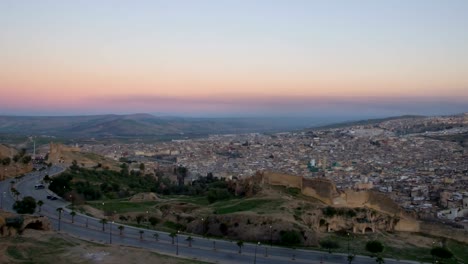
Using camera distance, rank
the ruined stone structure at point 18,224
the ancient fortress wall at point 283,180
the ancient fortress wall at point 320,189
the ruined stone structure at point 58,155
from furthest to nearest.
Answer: the ruined stone structure at point 58,155 < the ancient fortress wall at point 283,180 < the ancient fortress wall at point 320,189 < the ruined stone structure at point 18,224

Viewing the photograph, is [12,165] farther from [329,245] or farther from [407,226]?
[407,226]

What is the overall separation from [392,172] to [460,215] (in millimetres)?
32193

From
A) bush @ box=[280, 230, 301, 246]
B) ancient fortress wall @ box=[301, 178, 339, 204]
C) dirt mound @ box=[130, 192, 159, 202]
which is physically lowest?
dirt mound @ box=[130, 192, 159, 202]

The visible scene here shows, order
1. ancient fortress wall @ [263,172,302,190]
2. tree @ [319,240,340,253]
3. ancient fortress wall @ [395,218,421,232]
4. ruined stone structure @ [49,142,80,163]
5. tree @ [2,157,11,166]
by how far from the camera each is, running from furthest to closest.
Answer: ruined stone structure @ [49,142,80,163] → tree @ [2,157,11,166] → ancient fortress wall @ [263,172,302,190] → ancient fortress wall @ [395,218,421,232] → tree @ [319,240,340,253]

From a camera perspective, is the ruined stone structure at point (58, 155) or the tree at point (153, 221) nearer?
the tree at point (153, 221)

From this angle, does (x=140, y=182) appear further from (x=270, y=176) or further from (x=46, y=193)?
→ (x=270, y=176)

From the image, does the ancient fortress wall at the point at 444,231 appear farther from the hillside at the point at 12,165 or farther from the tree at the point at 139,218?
the hillside at the point at 12,165

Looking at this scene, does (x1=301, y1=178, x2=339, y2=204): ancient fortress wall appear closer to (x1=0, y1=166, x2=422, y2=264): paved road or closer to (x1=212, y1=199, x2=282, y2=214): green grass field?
(x1=212, y1=199, x2=282, y2=214): green grass field

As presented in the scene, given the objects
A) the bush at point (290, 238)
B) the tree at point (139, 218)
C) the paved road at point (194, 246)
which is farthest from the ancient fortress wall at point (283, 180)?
the paved road at point (194, 246)

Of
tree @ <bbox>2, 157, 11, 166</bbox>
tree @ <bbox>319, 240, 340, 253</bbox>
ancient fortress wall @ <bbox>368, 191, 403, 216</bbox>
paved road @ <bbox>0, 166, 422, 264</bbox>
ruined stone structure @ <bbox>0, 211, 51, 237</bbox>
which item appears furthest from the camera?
tree @ <bbox>2, 157, 11, 166</bbox>

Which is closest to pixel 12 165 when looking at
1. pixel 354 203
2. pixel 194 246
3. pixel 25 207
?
pixel 25 207

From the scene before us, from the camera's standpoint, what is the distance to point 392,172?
274 ft

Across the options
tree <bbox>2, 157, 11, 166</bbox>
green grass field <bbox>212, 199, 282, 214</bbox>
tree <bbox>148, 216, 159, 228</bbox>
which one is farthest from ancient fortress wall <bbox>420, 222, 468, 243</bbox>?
tree <bbox>2, 157, 11, 166</bbox>

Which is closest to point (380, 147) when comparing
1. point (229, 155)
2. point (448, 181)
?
point (229, 155)
